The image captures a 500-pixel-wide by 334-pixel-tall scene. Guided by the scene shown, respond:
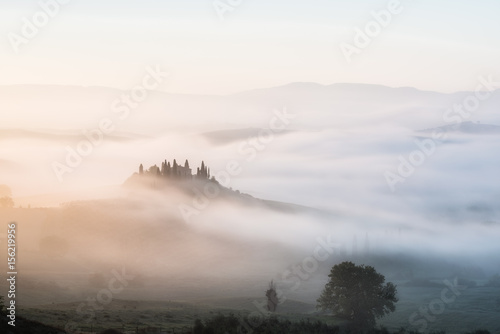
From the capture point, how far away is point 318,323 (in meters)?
156

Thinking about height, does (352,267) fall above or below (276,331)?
above

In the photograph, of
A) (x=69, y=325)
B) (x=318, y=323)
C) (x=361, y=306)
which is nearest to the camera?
(x=69, y=325)

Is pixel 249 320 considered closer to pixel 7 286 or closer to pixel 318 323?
pixel 318 323

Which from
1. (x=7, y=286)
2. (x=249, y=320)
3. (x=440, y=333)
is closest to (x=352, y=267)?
(x=440, y=333)

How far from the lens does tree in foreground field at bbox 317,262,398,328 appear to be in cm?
18100

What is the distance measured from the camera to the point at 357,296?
18375 centimetres

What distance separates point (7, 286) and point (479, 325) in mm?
106187

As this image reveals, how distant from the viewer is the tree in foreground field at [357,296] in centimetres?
18100

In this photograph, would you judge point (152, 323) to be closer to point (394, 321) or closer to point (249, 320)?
point (249, 320)

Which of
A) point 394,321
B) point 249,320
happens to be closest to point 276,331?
point 249,320

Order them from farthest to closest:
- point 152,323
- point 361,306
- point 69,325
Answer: point 361,306 < point 152,323 < point 69,325

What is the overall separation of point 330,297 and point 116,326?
6447 cm

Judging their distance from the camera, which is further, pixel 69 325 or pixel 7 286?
pixel 7 286

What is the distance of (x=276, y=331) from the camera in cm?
13862
